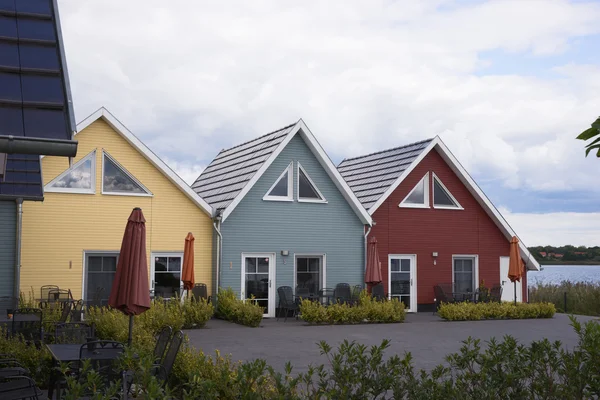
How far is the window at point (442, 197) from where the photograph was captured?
81.8 ft

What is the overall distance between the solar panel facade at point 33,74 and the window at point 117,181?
1295cm

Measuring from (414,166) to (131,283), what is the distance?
611 inches

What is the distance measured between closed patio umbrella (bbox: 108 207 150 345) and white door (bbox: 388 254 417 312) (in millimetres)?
14201

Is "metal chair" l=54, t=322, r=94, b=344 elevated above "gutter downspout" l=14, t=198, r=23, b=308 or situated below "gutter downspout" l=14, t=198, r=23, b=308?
below

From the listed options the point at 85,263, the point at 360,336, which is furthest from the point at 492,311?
the point at 85,263

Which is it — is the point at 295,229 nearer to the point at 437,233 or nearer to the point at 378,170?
the point at 378,170

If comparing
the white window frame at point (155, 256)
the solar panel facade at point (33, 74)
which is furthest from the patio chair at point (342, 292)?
the solar panel facade at point (33, 74)

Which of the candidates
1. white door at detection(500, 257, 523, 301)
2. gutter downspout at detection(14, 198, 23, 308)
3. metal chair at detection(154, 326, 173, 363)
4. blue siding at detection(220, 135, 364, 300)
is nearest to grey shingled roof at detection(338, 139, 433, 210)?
blue siding at detection(220, 135, 364, 300)

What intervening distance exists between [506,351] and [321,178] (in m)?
15.7

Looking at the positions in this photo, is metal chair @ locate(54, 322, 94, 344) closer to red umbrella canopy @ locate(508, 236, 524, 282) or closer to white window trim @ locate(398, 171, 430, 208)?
red umbrella canopy @ locate(508, 236, 524, 282)

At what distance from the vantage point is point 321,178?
22422 millimetres

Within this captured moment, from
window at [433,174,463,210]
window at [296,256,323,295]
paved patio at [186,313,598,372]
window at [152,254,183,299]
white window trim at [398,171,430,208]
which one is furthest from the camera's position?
window at [433,174,463,210]

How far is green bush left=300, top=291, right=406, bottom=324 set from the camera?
62.3 ft

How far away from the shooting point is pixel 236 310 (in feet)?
62.9
